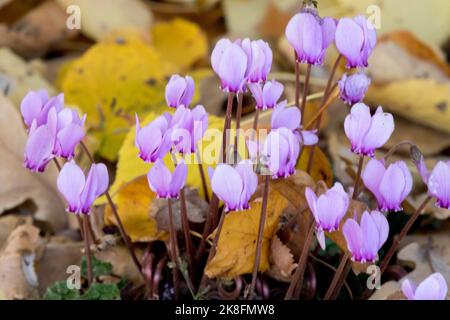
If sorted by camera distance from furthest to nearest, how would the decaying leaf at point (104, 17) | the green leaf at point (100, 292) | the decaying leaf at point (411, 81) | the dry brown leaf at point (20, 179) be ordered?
the decaying leaf at point (104, 17), the decaying leaf at point (411, 81), the dry brown leaf at point (20, 179), the green leaf at point (100, 292)

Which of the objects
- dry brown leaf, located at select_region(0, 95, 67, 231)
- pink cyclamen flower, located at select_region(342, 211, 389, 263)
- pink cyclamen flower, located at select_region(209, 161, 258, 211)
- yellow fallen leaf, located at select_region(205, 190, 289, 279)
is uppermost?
pink cyclamen flower, located at select_region(209, 161, 258, 211)

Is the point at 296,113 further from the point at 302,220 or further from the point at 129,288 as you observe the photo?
the point at 129,288

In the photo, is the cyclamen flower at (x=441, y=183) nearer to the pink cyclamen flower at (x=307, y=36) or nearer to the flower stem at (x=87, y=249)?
the pink cyclamen flower at (x=307, y=36)

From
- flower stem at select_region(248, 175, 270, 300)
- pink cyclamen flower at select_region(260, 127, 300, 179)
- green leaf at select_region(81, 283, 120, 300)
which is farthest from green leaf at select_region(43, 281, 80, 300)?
pink cyclamen flower at select_region(260, 127, 300, 179)

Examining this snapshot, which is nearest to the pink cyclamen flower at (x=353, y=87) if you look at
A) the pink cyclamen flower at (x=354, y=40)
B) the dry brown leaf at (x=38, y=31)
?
the pink cyclamen flower at (x=354, y=40)

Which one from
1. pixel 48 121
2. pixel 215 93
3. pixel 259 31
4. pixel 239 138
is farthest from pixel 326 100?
pixel 259 31

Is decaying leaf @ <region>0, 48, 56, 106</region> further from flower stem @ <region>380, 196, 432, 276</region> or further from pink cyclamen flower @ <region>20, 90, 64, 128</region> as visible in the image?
flower stem @ <region>380, 196, 432, 276</region>

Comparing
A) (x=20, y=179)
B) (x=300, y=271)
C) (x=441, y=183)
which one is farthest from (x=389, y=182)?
(x=20, y=179)
